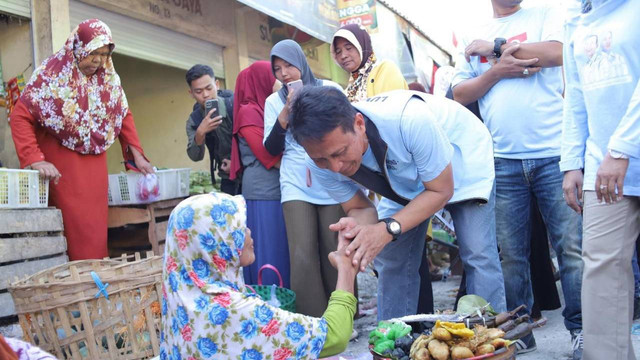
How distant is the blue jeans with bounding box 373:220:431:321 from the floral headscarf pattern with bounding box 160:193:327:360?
3.67 ft

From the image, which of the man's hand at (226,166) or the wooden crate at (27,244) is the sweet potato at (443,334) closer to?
the wooden crate at (27,244)

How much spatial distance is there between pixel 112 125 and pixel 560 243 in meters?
3.33

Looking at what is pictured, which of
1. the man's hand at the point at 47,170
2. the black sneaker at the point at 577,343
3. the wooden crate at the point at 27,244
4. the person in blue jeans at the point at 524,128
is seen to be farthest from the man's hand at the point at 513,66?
the wooden crate at the point at 27,244

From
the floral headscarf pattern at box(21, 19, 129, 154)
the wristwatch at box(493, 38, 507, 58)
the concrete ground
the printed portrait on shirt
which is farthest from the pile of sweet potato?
the floral headscarf pattern at box(21, 19, 129, 154)

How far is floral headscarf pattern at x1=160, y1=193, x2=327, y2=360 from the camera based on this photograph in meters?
2.00

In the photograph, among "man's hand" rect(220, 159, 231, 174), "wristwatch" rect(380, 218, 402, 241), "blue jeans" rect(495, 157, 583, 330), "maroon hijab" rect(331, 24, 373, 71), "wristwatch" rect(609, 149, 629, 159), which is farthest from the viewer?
"man's hand" rect(220, 159, 231, 174)

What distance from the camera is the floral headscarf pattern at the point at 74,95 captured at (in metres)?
4.18

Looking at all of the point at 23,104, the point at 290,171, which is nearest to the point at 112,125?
the point at 23,104

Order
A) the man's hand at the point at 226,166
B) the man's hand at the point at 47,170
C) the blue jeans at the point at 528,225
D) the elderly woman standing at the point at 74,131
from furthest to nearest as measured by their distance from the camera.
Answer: the man's hand at the point at 226,166
the elderly woman standing at the point at 74,131
the man's hand at the point at 47,170
the blue jeans at the point at 528,225

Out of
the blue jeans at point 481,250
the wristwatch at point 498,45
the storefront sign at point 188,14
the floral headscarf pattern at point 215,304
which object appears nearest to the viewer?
the floral headscarf pattern at point 215,304

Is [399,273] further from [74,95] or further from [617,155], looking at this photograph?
[74,95]

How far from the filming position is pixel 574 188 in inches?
109

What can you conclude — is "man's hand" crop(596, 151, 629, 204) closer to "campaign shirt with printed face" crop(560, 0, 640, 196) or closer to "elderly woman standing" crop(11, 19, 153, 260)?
"campaign shirt with printed face" crop(560, 0, 640, 196)

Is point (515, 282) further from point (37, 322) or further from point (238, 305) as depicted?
point (37, 322)
